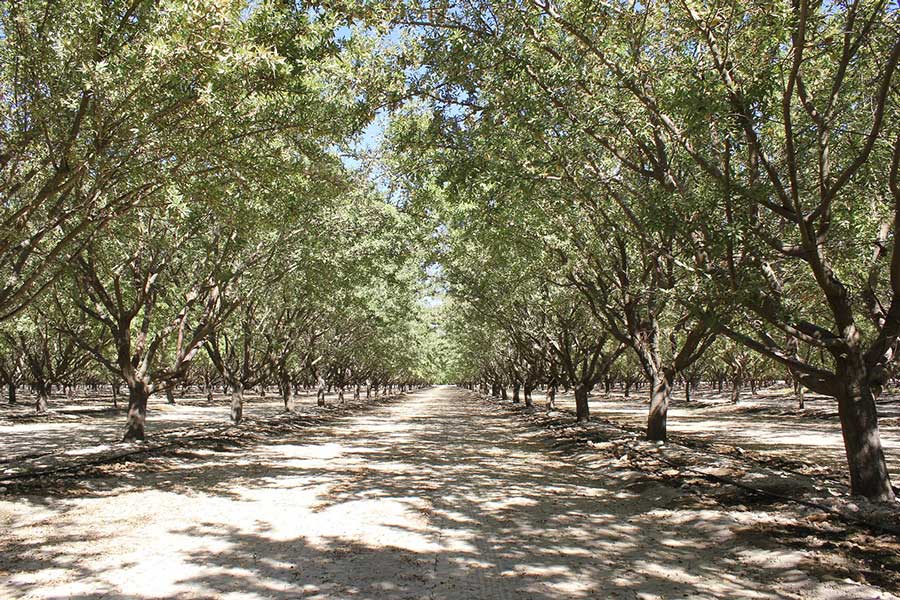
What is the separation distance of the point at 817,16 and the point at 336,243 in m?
14.3

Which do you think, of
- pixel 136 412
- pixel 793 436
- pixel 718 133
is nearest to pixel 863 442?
pixel 718 133

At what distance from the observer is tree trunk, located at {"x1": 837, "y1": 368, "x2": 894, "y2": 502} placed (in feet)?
29.2

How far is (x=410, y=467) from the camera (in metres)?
14.9

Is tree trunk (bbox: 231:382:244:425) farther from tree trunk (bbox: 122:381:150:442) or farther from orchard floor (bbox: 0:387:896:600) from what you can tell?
orchard floor (bbox: 0:387:896:600)

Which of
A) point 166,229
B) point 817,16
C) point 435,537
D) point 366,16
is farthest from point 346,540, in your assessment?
point 166,229

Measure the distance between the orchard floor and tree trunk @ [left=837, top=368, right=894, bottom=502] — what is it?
1215mm

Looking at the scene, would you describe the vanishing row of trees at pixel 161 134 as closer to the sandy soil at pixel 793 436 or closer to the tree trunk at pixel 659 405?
the tree trunk at pixel 659 405

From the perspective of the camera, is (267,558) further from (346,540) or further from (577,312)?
(577,312)

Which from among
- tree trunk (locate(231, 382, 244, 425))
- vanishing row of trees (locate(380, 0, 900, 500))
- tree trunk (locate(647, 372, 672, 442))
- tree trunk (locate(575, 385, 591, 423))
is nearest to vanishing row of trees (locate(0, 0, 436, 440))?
vanishing row of trees (locate(380, 0, 900, 500))

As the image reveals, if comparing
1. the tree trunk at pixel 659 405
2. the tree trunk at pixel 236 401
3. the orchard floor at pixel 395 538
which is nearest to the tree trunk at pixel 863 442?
the orchard floor at pixel 395 538

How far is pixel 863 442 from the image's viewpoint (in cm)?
900

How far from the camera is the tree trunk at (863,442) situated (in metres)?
8.89

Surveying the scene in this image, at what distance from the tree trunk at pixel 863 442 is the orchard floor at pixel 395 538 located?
122 centimetres

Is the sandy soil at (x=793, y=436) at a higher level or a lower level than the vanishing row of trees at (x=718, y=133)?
lower
